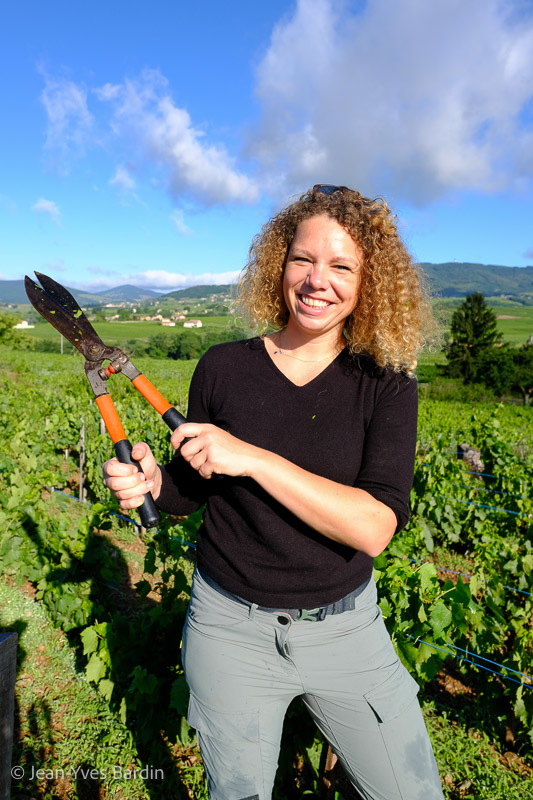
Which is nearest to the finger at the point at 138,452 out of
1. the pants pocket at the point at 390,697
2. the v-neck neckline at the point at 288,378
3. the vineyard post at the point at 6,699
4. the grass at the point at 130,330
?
the v-neck neckline at the point at 288,378

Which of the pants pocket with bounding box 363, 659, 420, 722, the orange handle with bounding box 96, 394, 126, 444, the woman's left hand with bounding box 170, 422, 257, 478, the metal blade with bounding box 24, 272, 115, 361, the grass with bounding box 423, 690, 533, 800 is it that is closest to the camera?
the woman's left hand with bounding box 170, 422, 257, 478

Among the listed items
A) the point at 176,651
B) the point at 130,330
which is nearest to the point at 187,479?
the point at 176,651

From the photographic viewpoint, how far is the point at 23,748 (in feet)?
9.44

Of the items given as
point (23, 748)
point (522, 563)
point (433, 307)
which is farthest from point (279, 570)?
point (522, 563)

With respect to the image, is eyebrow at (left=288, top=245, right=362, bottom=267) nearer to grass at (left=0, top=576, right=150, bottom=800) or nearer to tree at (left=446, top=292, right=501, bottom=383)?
grass at (left=0, top=576, right=150, bottom=800)

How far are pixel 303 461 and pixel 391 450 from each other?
0.26 meters

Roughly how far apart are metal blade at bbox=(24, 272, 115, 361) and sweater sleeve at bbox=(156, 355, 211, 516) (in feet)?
1.16

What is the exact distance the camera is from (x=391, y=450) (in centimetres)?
146

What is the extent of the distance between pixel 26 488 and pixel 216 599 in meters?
3.54

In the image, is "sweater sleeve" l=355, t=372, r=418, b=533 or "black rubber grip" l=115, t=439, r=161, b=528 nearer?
"sweater sleeve" l=355, t=372, r=418, b=533

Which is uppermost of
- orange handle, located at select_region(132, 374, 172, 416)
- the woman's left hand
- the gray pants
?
orange handle, located at select_region(132, 374, 172, 416)

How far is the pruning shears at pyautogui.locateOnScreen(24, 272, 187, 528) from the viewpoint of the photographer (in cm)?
170

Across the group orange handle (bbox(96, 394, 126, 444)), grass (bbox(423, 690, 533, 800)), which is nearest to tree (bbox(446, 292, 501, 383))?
grass (bbox(423, 690, 533, 800))

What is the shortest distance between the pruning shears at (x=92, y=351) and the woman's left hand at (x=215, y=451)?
0.28 m
